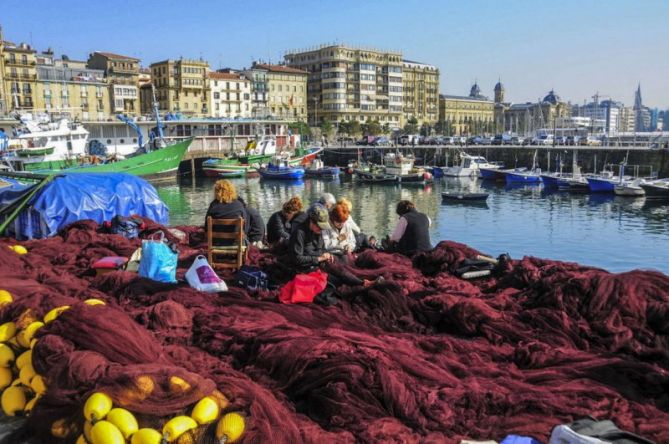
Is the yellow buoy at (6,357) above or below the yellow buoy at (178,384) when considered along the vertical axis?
below

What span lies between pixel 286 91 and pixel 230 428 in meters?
102

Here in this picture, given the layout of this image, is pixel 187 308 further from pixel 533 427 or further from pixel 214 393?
pixel 533 427

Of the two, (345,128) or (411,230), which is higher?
(345,128)

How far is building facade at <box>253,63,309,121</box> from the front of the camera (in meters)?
101

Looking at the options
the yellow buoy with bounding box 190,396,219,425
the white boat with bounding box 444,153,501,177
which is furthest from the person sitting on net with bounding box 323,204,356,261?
Answer: the white boat with bounding box 444,153,501,177

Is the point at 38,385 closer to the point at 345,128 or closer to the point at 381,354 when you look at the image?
the point at 381,354

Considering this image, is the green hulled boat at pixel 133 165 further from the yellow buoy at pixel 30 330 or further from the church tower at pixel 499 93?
the church tower at pixel 499 93

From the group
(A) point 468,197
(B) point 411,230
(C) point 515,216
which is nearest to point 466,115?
(A) point 468,197

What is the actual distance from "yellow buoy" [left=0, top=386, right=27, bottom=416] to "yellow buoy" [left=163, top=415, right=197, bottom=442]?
161 cm

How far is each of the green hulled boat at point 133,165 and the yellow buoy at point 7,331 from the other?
3750cm

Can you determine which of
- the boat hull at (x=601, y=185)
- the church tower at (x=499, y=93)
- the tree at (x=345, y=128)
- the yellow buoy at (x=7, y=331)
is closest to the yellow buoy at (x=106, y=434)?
the yellow buoy at (x=7, y=331)

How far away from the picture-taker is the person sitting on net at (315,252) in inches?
252

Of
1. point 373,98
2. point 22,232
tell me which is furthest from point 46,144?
point 373,98

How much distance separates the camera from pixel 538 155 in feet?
202
